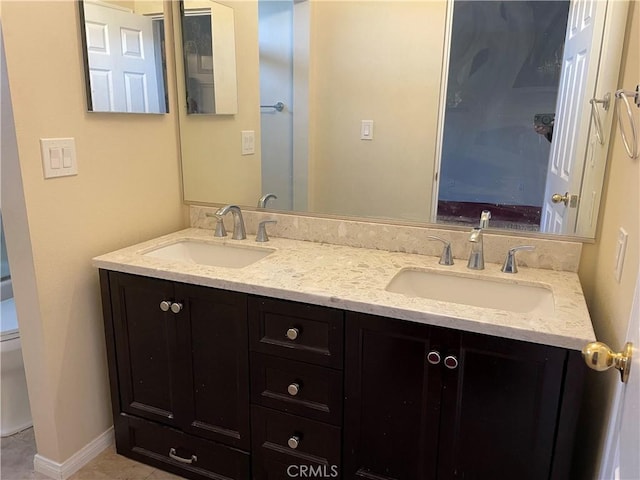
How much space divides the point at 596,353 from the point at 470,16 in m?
1.29

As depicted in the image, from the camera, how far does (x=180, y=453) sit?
1.78 meters

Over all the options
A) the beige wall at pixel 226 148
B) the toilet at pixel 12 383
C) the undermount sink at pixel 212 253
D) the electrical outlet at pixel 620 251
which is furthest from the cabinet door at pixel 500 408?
the toilet at pixel 12 383

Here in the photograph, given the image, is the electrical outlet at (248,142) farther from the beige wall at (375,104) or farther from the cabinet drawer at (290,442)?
the cabinet drawer at (290,442)

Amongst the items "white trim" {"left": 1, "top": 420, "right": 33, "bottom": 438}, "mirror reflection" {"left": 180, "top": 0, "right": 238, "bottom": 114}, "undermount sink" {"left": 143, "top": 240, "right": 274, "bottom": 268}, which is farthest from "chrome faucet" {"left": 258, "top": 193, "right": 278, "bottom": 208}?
"white trim" {"left": 1, "top": 420, "right": 33, "bottom": 438}

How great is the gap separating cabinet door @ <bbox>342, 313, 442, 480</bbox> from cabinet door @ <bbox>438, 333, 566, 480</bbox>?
0.05 metres

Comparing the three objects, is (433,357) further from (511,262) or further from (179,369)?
(179,369)

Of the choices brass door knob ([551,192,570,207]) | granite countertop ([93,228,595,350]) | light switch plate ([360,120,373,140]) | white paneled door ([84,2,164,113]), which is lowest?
granite countertop ([93,228,595,350])


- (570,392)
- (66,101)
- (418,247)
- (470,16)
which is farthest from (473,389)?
(66,101)

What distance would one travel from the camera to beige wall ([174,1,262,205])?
2.03 m

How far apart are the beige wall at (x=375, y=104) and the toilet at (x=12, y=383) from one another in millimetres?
1328

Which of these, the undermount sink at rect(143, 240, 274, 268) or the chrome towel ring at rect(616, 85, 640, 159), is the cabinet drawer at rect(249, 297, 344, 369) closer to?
the undermount sink at rect(143, 240, 274, 268)

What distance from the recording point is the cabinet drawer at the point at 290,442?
1507 mm

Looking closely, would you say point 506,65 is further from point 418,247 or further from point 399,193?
point 418,247

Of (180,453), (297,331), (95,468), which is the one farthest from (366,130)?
(95,468)
